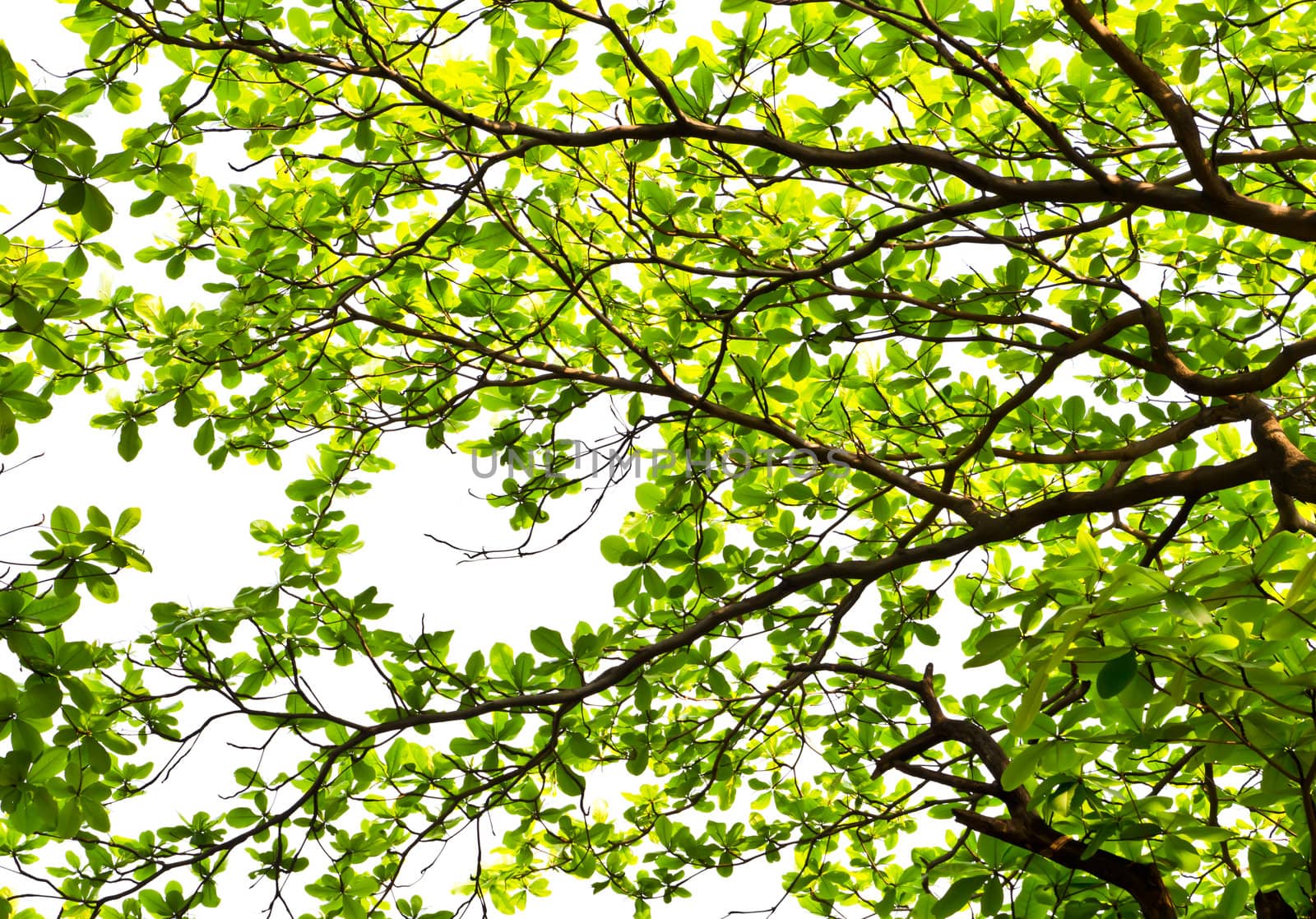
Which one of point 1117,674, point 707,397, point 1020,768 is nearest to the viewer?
point 1117,674

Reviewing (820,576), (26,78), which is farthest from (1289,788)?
(26,78)

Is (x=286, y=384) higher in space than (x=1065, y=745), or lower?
higher

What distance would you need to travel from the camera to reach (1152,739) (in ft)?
6.30

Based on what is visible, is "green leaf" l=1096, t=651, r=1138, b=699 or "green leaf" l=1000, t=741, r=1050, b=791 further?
"green leaf" l=1000, t=741, r=1050, b=791

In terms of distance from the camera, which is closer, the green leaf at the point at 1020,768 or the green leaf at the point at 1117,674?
the green leaf at the point at 1117,674

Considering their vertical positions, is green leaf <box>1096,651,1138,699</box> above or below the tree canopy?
below

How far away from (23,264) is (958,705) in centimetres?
324

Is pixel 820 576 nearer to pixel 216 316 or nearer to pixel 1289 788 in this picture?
pixel 1289 788

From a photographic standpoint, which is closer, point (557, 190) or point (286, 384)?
point (557, 190)

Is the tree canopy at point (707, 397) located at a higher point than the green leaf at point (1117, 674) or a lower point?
higher

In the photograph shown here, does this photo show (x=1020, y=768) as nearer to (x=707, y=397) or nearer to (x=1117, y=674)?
(x=1117, y=674)

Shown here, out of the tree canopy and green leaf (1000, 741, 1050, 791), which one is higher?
the tree canopy

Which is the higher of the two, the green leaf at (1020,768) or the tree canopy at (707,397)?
the tree canopy at (707,397)

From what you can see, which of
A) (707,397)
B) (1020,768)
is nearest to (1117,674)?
(1020,768)
